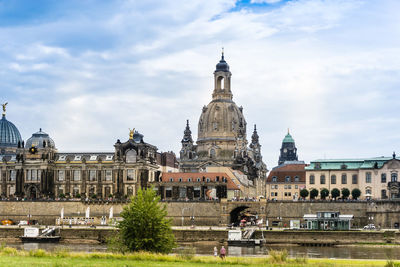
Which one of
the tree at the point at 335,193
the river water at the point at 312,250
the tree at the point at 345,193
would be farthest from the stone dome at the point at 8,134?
the tree at the point at 345,193

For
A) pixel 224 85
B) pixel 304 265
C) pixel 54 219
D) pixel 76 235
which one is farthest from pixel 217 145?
pixel 304 265

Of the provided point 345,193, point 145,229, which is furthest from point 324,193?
point 145,229

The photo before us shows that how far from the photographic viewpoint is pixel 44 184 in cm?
13538

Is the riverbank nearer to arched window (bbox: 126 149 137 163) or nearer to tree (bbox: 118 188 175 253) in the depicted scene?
arched window (bbox: 126 149 137 163)

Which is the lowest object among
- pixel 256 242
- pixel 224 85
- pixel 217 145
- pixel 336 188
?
pixel 256 242

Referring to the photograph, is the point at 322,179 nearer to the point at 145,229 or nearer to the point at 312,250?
the point at 312,250

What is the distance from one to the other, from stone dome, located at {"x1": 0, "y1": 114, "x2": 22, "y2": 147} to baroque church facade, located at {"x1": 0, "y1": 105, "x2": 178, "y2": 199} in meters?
36.1

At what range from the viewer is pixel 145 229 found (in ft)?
189

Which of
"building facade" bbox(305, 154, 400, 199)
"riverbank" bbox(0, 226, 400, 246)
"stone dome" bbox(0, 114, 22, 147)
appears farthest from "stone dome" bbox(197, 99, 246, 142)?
"riverbank" bbox(0, 226, 400, 246)

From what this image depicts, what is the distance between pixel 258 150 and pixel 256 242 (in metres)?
107

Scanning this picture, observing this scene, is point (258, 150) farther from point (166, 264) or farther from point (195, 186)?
point (166, 264)

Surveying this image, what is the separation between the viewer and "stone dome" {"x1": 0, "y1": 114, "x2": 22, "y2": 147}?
17588cm

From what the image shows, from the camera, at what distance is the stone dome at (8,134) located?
6924 inches

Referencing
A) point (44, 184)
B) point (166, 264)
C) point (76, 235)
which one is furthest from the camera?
point (44, 184)
